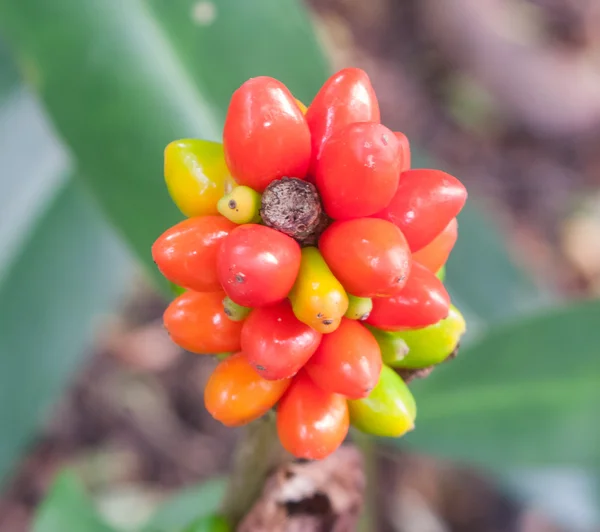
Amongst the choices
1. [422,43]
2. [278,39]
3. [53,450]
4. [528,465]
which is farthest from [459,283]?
[422,43]

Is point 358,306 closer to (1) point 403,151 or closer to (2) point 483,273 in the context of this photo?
(1) point 403,151

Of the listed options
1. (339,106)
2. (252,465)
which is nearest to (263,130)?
(339,106)

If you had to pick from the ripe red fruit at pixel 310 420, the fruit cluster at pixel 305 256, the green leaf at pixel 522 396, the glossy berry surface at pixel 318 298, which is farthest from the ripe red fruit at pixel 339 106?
the green leaf at pixel 522 396

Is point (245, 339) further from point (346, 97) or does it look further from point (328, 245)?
point (346, 97)

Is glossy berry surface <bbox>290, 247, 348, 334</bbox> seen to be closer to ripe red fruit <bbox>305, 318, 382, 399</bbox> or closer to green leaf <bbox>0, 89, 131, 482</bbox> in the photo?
ripe red fruit <bbox>305, 318, 382, 399</bbox>

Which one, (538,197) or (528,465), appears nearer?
(528,465)

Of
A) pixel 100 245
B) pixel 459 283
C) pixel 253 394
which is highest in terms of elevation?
pixel 253 394

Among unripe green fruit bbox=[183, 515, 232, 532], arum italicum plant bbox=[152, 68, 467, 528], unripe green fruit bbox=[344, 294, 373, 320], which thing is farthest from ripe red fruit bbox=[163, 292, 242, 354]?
unripe green fruit bbox=[183, 515, 232, 532]

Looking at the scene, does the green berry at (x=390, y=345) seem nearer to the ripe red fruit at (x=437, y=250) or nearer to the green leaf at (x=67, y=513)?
the ripe red fruit at (x=437, y=250)
